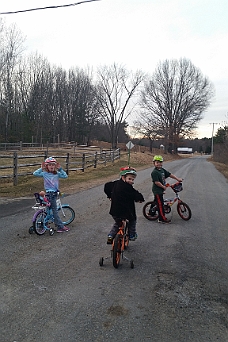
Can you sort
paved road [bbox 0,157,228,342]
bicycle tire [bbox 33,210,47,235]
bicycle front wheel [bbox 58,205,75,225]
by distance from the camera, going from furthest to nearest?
bicycle front wheel [bbox 58,205,75,225], bicycle tire [bbox 33,210,47,235], paved road [bbox 0,157,228,342]

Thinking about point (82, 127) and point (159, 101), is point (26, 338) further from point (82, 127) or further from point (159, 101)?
point (82, 127)

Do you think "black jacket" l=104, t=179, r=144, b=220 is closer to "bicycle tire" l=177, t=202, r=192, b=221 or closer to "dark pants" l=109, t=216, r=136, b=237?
"dark pants" l=109, t=216, r=136, b=237

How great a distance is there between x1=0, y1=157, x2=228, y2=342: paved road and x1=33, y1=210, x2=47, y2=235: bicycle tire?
170 mm

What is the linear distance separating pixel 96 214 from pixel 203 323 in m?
5.73

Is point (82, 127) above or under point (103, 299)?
above

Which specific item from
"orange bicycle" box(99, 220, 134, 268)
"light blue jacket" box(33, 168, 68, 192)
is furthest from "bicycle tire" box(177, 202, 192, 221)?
"orange bicycle" box(99, 220, 134, 268)

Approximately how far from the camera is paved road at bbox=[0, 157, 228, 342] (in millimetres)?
3479

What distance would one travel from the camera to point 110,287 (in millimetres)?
4504

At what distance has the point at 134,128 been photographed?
6569 centimetres

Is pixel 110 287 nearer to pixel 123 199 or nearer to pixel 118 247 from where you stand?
pixel 118 247

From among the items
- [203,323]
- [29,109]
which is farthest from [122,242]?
[29,109]

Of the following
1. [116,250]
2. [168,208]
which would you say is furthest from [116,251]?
[168,208]

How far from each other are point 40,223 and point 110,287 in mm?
2942

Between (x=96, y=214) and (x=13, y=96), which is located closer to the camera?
(x=96, y=214)
